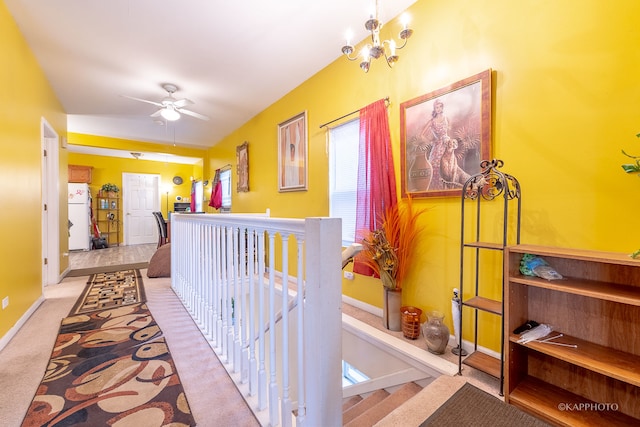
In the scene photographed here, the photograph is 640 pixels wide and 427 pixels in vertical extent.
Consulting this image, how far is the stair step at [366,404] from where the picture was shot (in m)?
1.93

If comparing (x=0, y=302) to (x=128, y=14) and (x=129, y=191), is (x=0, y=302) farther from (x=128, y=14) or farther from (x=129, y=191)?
(x=129, y=191)

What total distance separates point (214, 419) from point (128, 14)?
3.14m

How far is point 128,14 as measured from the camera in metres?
2.33

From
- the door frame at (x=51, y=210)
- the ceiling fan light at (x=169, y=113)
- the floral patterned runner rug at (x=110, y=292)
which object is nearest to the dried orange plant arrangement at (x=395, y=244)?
the floral patterned runner rug at (x=110, y=292)

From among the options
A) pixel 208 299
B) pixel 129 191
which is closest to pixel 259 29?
pixel 208 299

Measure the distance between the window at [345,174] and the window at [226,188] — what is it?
11.5 feet

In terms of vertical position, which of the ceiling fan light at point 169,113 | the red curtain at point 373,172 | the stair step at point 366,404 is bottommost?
the stair step at point 366,404

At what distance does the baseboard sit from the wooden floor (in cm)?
232

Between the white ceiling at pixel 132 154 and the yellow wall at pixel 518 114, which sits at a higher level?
the white ceiling at pixel 132 154

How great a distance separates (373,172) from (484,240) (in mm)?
1091

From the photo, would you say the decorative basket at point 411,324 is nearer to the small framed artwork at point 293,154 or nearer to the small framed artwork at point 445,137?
the small framed artwork at point 445,137

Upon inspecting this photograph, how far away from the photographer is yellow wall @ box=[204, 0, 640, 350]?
1396mm

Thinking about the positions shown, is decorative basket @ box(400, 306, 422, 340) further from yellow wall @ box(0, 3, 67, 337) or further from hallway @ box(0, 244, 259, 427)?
yellow wall @ box(0, 3, 67, 337)

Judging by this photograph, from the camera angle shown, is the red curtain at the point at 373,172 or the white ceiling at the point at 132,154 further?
the white ceiling at the point at 132,154
